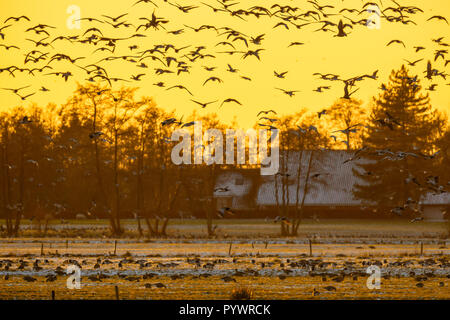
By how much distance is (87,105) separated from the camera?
53.1 metres

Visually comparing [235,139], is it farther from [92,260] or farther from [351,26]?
[351,26]

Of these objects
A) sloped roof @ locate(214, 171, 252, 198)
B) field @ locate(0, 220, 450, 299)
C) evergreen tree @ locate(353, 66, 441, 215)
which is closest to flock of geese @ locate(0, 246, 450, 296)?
field @ locate(0, 220, 450, 299)

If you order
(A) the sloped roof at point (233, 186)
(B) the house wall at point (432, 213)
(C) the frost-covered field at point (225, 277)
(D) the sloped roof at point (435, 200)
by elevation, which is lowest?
(C) the frost-covered field at point (225, 277)

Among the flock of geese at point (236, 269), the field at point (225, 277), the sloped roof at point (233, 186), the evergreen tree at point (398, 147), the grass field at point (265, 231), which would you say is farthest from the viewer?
the sloped roof at point (233, 186)

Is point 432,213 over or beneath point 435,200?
beneath

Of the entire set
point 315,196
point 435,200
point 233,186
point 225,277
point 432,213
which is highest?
point 233,186

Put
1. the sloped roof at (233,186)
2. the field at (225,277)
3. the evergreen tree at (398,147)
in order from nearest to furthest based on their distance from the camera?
the field at (225,277) → the evergreen tree at (398,147) → the sloped roof at (233,186)

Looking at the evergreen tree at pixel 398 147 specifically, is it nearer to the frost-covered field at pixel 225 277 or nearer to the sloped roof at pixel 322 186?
the sloped roof at pixel 322 186

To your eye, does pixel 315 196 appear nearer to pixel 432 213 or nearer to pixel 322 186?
pixel 322 186

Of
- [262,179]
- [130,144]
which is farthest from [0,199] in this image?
[262,179]

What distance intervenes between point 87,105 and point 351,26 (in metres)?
36.4

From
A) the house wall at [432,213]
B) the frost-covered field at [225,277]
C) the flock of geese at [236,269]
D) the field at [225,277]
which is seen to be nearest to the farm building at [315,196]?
the house wall at [432,213]

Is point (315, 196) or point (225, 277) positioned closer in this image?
point (225, 277)

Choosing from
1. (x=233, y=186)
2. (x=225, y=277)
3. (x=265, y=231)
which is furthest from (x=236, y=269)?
(x=233, y=186)
